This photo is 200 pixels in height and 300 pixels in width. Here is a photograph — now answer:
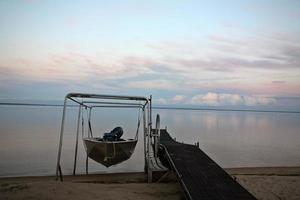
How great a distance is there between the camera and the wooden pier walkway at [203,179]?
22.2 ft

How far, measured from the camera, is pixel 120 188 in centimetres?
905

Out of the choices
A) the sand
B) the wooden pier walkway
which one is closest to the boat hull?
the sand

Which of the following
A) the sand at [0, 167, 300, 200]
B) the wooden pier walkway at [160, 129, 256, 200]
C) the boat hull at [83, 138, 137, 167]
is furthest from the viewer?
the boat hull at [83, 138, 137, 167]

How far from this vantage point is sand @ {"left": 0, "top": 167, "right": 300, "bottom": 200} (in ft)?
24.6

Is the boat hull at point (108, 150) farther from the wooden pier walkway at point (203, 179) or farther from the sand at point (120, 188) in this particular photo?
the wooden pier walkway at point (203, 179)

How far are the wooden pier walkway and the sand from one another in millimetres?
814

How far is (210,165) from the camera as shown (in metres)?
9.63

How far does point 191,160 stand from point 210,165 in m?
0.90

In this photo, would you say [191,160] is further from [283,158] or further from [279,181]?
[283,158]

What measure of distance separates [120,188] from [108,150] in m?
2.20

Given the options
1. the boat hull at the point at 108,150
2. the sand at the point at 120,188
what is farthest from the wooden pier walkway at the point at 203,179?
the boat hull at the point at 108,150

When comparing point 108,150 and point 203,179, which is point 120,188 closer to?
point 108,150

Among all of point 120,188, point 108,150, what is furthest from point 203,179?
point 108,150

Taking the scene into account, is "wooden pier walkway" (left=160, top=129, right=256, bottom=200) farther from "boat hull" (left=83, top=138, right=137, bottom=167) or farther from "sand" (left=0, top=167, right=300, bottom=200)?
"boat hull" (left=83, top=138, right=137, bottom=167)
